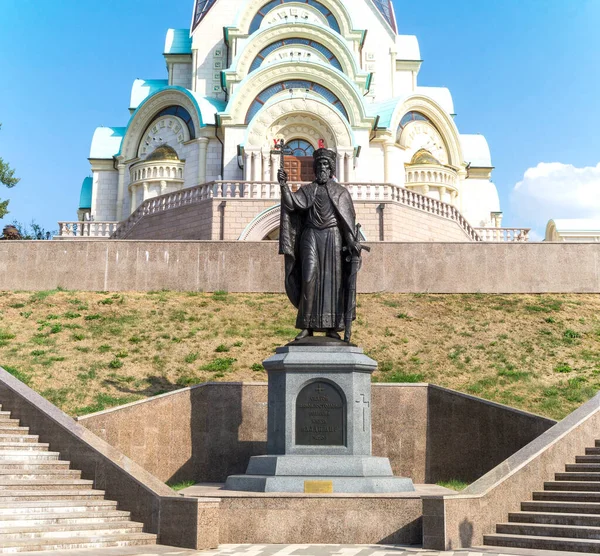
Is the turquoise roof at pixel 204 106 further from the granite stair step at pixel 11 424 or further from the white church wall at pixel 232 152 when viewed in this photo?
the granite stair step at pixel 11 424

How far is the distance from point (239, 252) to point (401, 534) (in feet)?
41.9

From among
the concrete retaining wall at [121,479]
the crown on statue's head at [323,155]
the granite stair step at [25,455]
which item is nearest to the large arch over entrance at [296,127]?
the crown on statue's head at [323,155]

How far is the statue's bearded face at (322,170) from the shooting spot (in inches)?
445

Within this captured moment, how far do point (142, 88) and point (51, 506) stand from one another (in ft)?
117

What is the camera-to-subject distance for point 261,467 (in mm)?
10461

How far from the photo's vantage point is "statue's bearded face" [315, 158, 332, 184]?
11.3m

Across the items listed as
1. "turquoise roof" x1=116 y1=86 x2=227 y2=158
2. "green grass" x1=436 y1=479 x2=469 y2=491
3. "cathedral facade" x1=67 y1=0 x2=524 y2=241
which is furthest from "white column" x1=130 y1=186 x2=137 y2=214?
"green grass" x1=436 y1=479 x2=469 y2=491

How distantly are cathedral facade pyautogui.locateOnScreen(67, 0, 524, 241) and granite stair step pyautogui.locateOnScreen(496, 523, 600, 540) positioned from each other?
689 inches

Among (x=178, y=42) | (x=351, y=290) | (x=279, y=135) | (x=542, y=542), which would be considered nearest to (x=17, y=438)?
(x=351, y=290)

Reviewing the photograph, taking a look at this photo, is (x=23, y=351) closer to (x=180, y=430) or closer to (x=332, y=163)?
(x=180, y=430)

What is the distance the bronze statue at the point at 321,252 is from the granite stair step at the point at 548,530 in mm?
3098

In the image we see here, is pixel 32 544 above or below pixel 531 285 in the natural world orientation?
below

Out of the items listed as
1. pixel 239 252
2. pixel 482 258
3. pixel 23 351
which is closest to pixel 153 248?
pixel 239 252

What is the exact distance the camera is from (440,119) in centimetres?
3719
